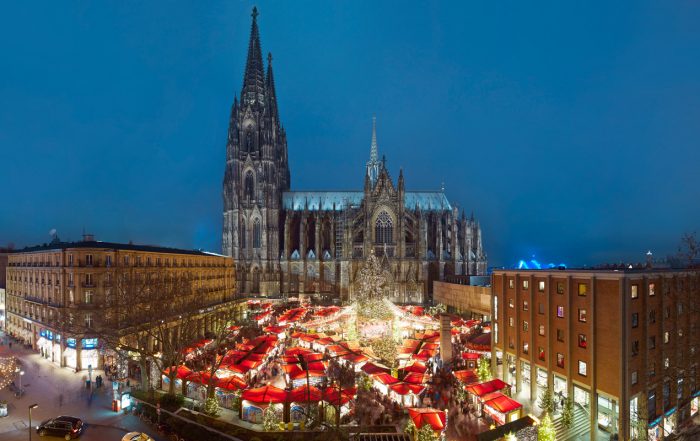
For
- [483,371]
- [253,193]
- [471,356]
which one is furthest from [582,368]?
[253,193]

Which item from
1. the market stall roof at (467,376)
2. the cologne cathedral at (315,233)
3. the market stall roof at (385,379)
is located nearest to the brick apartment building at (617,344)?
the market stall roof at (467,376)

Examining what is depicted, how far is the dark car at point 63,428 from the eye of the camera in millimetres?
21156

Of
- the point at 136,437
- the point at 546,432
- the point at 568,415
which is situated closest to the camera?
the point at 136,437

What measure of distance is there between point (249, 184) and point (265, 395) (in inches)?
2347

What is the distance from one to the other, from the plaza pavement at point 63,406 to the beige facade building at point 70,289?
2.43 meters

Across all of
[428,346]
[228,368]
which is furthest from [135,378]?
[428,346]

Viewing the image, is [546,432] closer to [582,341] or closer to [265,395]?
[582,341]

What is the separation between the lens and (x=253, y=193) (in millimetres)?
77562

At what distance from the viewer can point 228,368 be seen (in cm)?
2964

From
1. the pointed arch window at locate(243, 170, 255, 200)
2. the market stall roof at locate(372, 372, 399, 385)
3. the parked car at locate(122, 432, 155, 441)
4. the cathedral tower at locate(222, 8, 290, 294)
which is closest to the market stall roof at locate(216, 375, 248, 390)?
the parked car at locate(122, 432, 155, 441)

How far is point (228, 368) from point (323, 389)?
952 cm

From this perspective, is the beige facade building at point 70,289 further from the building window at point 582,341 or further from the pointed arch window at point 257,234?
the building window at point 582,341

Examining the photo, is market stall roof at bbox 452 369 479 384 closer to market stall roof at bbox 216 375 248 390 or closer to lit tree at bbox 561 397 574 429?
lit tree at bbox 561 397 574 429

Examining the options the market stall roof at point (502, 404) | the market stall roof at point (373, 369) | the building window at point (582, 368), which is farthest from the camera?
the market stall roof at point (373, 369)
